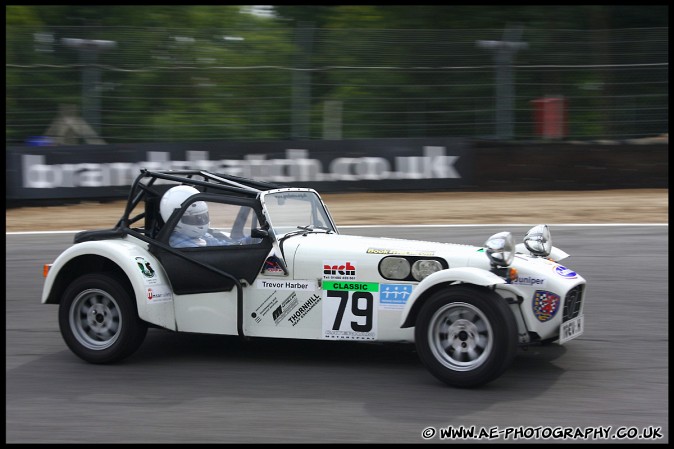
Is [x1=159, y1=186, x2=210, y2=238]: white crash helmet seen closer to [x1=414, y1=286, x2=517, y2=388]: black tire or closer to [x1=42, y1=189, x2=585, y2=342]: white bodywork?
[x1=42, y1=189, x2=585, y2=342]: white bodywork

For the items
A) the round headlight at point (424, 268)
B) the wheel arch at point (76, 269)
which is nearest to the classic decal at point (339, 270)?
the round headlight at point (424, 268)

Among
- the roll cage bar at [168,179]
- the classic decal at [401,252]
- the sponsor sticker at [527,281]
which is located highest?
the roll cage bar at [168,179]

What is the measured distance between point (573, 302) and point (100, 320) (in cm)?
341

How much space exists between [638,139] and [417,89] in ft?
13.0

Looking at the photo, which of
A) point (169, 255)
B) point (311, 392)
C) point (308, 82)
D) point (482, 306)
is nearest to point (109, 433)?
point (311, 392)

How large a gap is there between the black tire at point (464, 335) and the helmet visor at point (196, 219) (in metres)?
1.90

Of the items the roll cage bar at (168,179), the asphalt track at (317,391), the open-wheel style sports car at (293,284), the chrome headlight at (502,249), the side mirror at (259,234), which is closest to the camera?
the asphalt track at (317,391)

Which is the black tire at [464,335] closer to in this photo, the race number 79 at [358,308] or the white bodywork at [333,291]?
the white bodywork at [333,291]

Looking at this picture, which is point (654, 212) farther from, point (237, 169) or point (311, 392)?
point (311, 392)

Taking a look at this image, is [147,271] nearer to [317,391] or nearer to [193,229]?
[193,229]

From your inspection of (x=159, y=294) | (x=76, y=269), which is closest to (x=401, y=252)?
(x=159, y=294)

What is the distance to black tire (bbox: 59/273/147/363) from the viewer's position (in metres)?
6.51

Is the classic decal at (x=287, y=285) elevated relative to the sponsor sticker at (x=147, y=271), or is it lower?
lower

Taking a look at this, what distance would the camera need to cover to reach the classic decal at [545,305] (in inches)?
232
